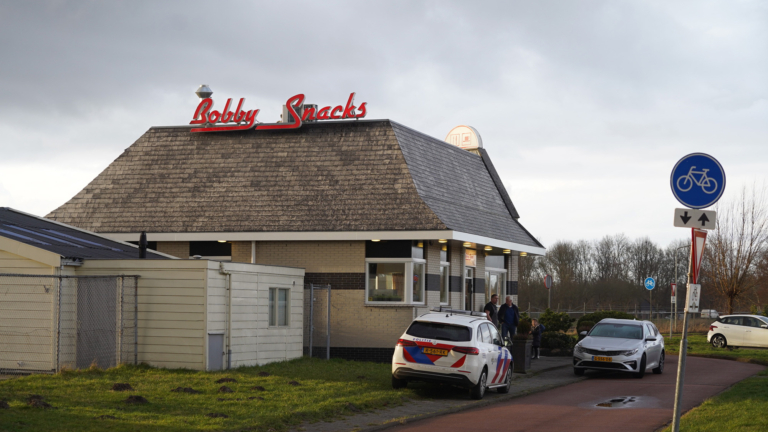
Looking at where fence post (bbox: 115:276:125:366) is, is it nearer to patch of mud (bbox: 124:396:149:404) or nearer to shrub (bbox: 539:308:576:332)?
patch of mud (bbox: 124:396:149:404)

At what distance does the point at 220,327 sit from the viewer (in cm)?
1836

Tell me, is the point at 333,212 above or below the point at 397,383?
above

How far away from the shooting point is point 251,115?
27.1 metres

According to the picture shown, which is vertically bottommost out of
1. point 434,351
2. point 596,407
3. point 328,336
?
point 596,407

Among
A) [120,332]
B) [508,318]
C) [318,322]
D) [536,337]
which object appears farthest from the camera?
[536,337]

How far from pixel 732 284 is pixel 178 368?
33455 mm

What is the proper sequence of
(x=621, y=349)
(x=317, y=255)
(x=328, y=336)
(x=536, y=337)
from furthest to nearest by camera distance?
(x=536, y=337), (x=317, y=255), (x=328, y=336), (x=621, y=349)

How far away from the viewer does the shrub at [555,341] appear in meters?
30.1

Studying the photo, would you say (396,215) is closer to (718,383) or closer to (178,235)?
(178,235)

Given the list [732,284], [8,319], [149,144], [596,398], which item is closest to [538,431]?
[596,398]

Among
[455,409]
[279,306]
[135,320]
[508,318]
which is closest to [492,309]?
[508,318]

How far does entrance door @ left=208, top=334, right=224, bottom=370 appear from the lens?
706 inches

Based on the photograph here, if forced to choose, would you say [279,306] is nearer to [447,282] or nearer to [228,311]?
[228,311]

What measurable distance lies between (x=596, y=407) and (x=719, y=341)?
75.1ft
